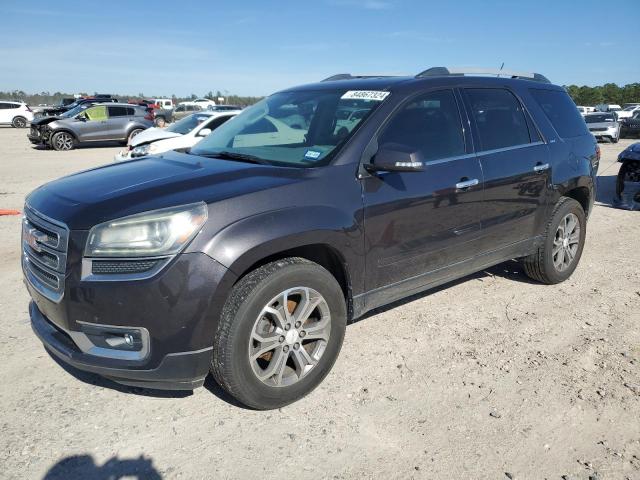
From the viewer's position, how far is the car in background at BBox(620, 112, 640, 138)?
2728cm

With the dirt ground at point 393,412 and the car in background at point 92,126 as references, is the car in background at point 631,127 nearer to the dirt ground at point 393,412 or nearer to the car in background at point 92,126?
the car in background at point 92,126

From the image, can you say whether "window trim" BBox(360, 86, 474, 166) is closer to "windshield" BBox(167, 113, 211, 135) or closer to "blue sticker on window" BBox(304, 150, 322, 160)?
"blue sticker on window" BBox(304, 150, 322, 160)

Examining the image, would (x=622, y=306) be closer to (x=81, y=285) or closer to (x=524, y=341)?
(x=524, y=341)

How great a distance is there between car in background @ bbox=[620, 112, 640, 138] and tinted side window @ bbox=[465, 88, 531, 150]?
27.7 meters

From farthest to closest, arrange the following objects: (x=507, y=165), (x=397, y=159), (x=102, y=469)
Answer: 1. (x=507, y=165)
2. (x=397, y=159)
3. (x=102, y=469)

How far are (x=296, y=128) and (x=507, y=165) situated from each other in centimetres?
172

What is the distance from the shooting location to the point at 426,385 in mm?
3232

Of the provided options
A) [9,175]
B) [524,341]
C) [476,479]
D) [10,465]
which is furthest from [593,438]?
[9,175]

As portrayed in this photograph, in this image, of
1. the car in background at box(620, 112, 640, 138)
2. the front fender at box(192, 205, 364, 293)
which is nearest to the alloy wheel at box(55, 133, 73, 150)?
the front fender at box(192, 205, 364, 293)

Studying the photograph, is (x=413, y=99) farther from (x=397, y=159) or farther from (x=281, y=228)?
(x=281, y=228)

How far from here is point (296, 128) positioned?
3775 millimetres

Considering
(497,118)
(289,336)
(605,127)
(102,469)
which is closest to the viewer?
(102,469)

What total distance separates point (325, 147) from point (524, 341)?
2.07m

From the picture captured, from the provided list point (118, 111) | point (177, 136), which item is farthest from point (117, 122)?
point (177, 136)
